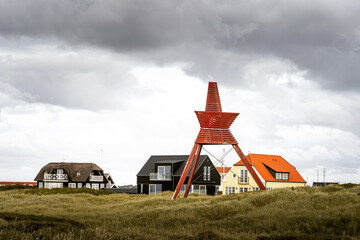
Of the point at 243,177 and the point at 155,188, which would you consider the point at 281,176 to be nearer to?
the point at 243,177

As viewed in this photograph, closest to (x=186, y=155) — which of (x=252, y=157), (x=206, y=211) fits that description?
(x=252, y=157)

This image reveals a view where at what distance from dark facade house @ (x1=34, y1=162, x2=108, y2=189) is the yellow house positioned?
2919 centimetres

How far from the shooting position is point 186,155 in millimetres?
56312

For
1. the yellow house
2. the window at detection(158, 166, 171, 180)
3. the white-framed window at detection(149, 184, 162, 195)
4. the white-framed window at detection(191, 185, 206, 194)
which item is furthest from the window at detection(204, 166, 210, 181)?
the white-framed window at detection(149, 184, 162, 195)

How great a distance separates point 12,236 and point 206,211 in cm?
1332

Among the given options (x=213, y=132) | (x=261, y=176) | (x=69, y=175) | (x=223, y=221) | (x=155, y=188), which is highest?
(x=213, y=132)

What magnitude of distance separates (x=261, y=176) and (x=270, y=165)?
352 cm

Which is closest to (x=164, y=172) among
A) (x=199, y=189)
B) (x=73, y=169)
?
(x=199, y=189)

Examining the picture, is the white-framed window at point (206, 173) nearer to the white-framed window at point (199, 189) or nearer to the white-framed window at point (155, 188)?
the white-framed window at point (199, 189)

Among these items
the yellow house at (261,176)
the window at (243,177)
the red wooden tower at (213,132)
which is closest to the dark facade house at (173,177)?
the yellow house at (261,176)

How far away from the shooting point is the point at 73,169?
70562mm

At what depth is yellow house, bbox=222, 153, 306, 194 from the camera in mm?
49906

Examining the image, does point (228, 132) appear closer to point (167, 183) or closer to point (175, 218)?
point (175, 218)

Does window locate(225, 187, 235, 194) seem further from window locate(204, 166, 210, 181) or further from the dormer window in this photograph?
the dormer window
